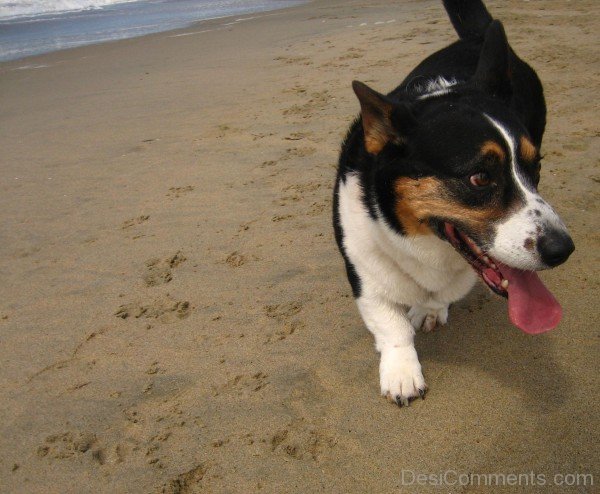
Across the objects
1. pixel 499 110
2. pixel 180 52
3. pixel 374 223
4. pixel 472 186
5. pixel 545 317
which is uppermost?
pixel 499 110

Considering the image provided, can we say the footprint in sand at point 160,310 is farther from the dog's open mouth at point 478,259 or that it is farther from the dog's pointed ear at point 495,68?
the dog's pointed ear at point 495,68

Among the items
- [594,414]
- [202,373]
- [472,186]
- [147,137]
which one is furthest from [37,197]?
[594,414]

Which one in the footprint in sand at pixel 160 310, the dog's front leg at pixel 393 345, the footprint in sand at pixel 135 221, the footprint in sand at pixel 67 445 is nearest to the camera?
the footprint in sand at pixel 67 445

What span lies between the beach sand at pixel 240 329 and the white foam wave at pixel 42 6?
14.8 metres

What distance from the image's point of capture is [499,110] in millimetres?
2061

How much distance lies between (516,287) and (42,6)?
68.2ft

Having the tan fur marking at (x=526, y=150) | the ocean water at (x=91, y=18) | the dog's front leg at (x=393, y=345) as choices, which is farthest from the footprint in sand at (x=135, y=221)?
the ocean water at (x=91, y=18)

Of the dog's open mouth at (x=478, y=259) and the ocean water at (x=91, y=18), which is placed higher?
the dog's open mouth at (x=478, y=259)

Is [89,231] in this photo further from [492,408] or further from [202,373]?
[492,408]

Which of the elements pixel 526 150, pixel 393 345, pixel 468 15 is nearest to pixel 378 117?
pixel 526 150

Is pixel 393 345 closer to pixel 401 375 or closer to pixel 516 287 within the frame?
pixel 401 375

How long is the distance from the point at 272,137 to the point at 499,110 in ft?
9.82

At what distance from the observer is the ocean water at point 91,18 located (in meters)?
11.9

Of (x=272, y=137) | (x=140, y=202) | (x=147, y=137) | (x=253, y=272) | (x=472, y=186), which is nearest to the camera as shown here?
(x=472, y=186)
